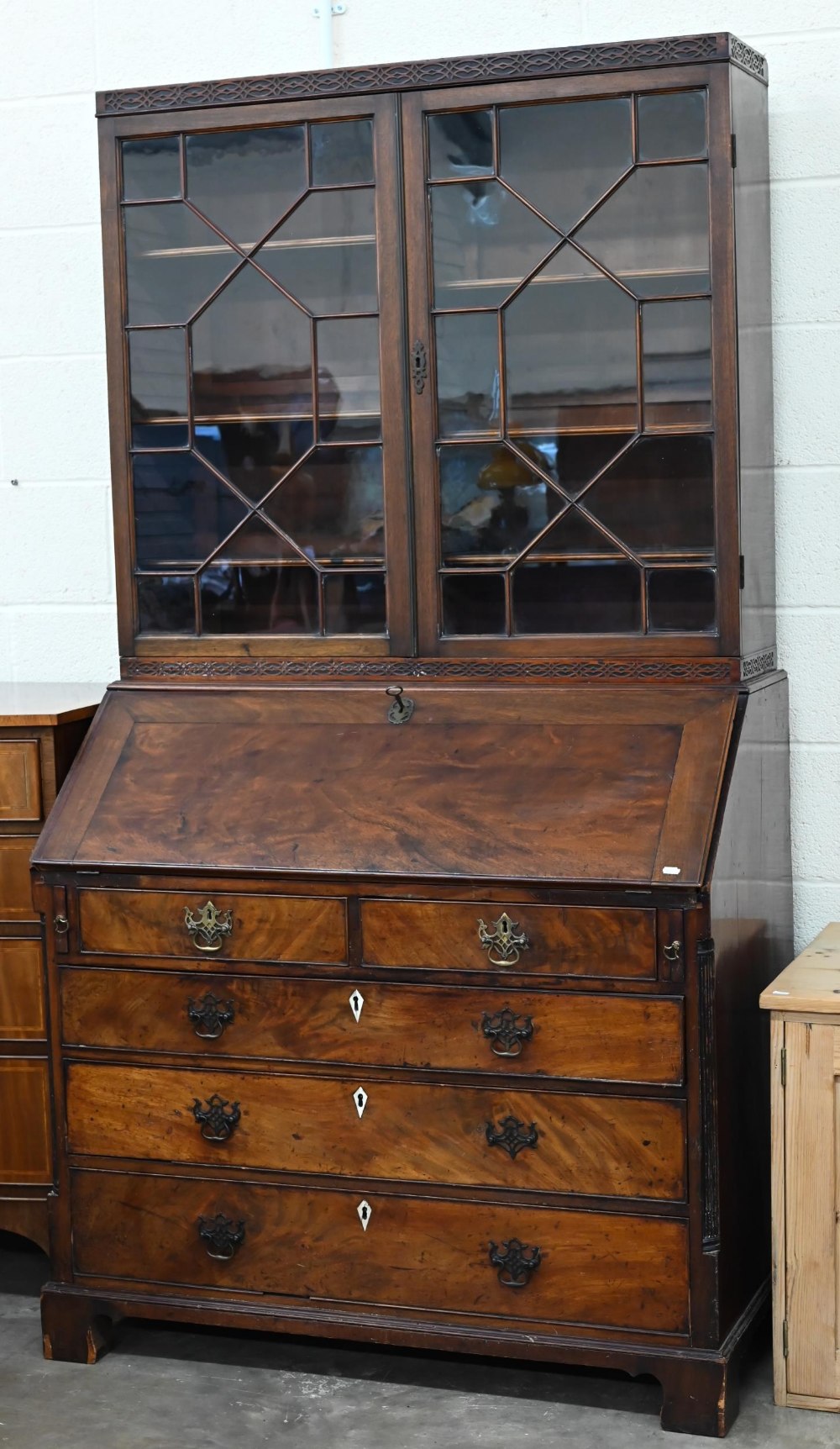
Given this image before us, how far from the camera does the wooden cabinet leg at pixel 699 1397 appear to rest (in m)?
2.72

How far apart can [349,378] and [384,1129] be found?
51.8 inches

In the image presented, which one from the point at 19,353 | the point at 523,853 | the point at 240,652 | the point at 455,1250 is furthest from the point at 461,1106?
the point at 19,353

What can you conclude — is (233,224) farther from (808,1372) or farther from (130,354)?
(808,1372)

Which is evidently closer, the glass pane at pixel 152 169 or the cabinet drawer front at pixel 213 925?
the cabinet drawer front at pixel 213 925

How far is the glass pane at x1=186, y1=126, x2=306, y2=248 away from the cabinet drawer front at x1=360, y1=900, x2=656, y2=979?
125 cm

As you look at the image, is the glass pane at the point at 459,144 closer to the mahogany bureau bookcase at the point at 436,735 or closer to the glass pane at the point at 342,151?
the mahogany bureau bookcase at the point at 436,735

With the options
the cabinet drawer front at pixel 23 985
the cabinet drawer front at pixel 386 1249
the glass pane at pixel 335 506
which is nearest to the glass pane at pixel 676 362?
the glass pane at pixel 335 506

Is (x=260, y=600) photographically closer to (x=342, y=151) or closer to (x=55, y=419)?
(x=342, y=151)

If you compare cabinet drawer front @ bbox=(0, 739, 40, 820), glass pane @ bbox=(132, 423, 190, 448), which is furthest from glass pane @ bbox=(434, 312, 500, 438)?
cabinet drawer front @ bbox=(0, 739, 40, 820)

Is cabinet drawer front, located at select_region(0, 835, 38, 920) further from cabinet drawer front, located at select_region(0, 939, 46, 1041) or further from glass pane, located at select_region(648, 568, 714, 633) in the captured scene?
glass pane, located at select_region(648, 568, 714, 633)

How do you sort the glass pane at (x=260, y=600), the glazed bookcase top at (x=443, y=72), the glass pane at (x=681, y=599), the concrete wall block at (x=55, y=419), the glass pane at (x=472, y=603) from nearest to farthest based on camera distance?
the glazed bookcase top at (x=443, y=72) → the glass pane at (x=681, y=599) → the glass pane at (x=472, y=603) → the glass pane at (x=260, y=600) → the concrete wall block at (x=55, y=419)

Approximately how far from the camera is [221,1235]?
9.82ft

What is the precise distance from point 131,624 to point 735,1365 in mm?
1685

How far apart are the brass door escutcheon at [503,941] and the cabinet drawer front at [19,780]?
93 centimetres
